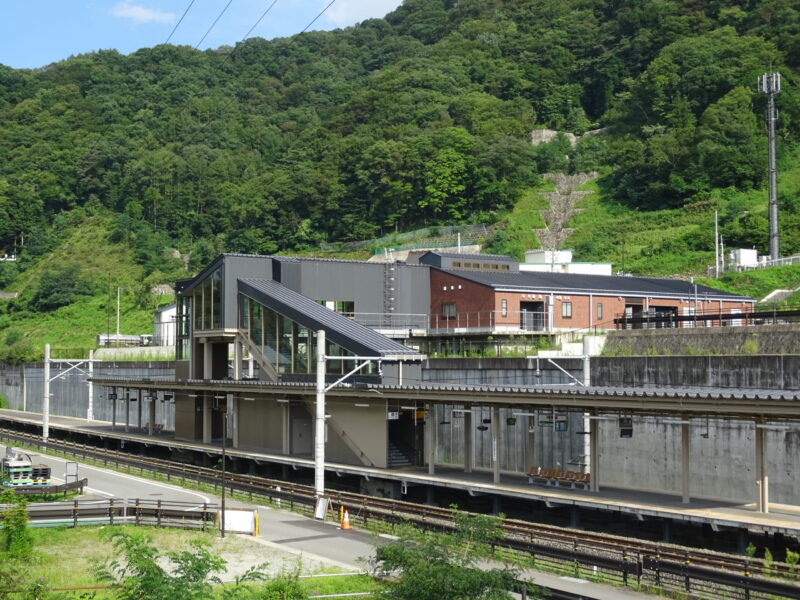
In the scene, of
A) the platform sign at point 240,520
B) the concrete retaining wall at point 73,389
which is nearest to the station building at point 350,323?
the platform sign at point 240,520

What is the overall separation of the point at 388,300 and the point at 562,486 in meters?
25.4

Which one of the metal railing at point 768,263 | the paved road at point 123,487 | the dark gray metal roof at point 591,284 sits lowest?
the paved road at point 123,487

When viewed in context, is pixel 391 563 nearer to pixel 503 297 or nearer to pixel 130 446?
pixel 503 297

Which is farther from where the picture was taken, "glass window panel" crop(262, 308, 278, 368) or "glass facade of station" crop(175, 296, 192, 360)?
Answer: "glass facade of station" crop(175, 296, 192, 360)

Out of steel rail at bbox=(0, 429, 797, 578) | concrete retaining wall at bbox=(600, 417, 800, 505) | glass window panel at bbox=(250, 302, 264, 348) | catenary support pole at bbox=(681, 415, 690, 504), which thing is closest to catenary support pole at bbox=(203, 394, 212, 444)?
glass window panel at bbox=(250, 302, 264, 348)

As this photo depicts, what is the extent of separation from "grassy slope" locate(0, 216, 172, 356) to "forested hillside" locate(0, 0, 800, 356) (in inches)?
121

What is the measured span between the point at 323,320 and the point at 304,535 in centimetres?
1635

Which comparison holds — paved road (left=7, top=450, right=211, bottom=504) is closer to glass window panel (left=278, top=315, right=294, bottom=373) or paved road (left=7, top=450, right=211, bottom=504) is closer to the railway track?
the railway track

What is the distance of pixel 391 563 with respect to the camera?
1977 cm

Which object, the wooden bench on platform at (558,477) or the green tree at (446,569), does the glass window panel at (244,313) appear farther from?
the green tree at (446,569)

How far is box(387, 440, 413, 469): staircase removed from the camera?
42.0m

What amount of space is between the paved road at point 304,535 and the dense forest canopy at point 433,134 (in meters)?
75.7

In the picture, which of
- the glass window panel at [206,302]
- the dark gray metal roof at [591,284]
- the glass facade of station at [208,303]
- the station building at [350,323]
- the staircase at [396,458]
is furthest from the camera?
the dark gray metal roof at [591,284]

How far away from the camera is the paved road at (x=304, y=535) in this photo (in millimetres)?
23888
